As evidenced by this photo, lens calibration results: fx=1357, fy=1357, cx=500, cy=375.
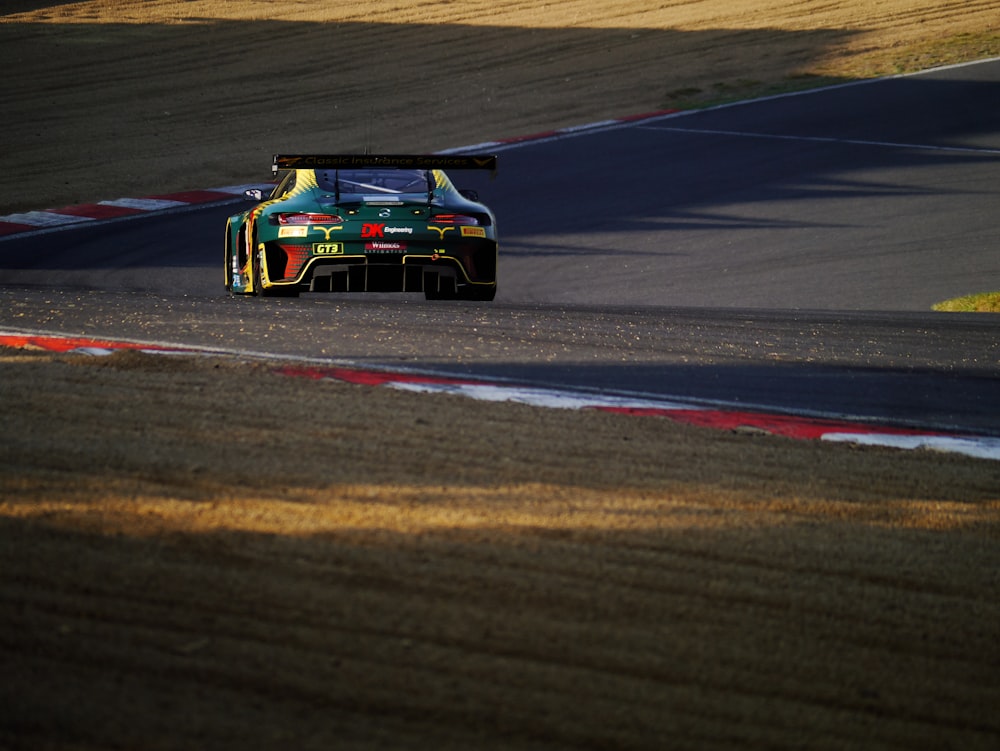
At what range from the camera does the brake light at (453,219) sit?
888 centimetres

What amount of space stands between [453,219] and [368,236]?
60 cm

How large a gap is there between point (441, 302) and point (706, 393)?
3.57m

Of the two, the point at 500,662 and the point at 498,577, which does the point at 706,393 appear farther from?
the point at 500,662

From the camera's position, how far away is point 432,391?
5.67m

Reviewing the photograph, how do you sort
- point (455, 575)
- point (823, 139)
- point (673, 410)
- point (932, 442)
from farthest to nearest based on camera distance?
point (823, 139) → point (673, 410) → point (932, 442) → point (455, 575)

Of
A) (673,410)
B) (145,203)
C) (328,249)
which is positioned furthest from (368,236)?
(145,203)

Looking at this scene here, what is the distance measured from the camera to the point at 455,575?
341cm

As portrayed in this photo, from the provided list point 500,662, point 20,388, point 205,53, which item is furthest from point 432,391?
point 205,53

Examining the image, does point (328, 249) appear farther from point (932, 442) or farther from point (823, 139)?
point (823, 139)

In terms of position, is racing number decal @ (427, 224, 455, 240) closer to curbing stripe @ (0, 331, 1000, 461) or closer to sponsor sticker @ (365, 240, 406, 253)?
sponsor sticker @ (365, 240, 406, 253)

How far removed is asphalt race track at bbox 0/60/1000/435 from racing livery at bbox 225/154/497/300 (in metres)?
0.23

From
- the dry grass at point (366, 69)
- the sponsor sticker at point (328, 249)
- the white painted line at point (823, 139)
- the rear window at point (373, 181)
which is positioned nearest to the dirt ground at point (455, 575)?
the sponsor sticker at point (328, 249)

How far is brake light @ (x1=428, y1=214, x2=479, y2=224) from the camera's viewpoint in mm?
8877

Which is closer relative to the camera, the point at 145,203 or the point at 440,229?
the point at 440,229
